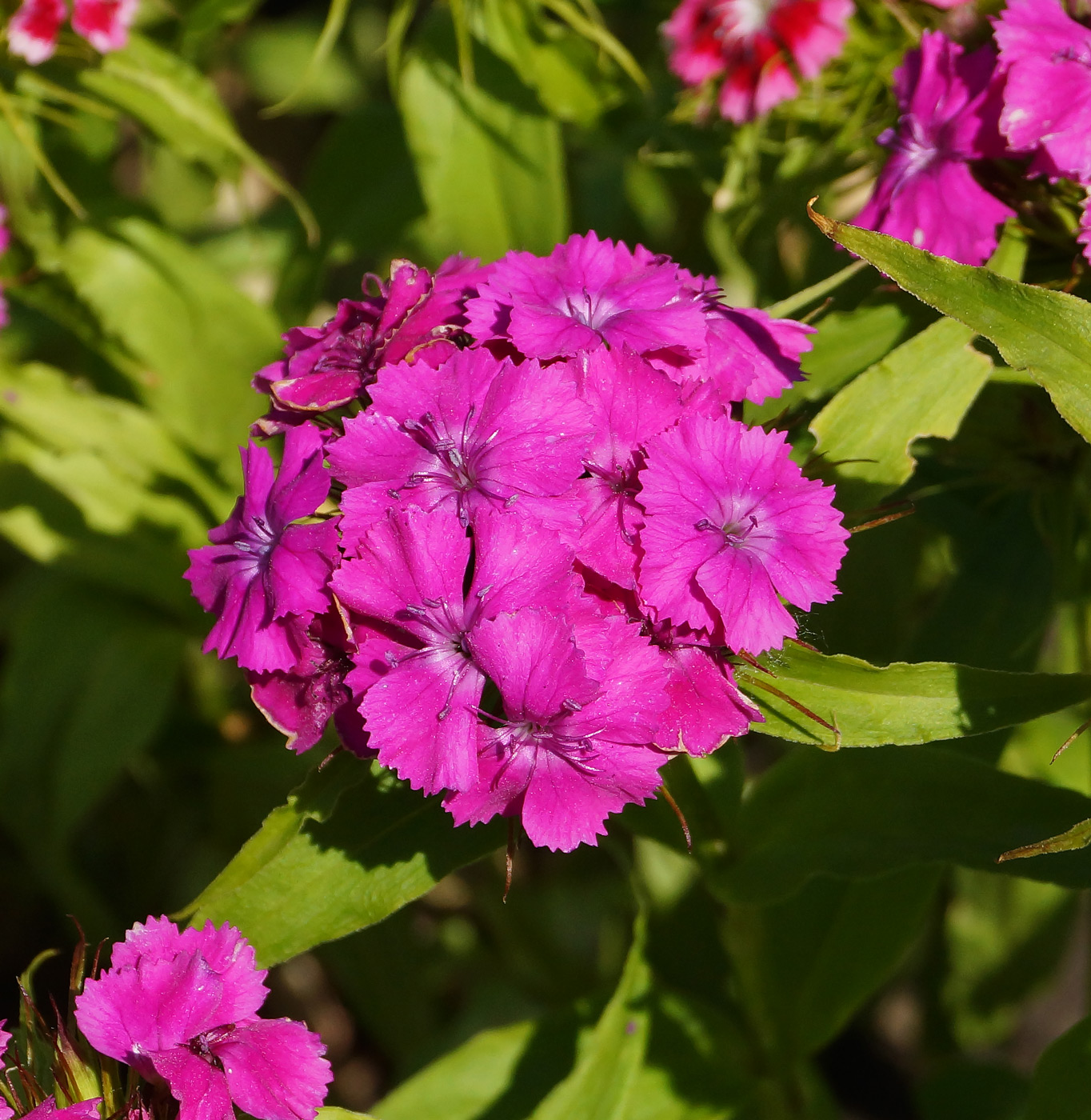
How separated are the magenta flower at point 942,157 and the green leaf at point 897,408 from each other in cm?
9

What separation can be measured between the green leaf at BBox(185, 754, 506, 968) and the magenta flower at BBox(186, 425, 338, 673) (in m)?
0.17

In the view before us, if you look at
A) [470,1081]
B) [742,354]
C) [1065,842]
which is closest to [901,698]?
[1065,842]

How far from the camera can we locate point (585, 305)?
95cm

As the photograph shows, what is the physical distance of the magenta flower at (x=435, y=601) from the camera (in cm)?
82

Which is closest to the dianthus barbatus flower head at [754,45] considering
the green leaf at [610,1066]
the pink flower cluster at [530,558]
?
the pink flower cluster at [530,558]

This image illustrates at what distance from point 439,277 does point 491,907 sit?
1123 mm

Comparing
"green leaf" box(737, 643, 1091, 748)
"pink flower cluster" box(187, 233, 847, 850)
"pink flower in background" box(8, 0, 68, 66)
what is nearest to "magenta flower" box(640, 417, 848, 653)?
"pink flower cluster" box(187, 233, 847, 850)


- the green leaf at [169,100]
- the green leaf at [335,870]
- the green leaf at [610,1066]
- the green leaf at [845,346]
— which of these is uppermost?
the green leaf at [169,100]

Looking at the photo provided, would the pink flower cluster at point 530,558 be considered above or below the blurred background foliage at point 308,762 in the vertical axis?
above

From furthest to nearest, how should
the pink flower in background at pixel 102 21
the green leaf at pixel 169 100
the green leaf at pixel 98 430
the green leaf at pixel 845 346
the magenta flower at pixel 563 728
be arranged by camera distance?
the green leaf at pixel 98 430 → the green leaf at pixel 169 100 → the pink flower in background at pixel 102 21 → the green leaf at pixel 845 346 → the magenta flower at pixel 563 728

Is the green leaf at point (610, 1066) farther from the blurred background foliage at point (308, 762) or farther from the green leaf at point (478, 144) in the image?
the green leaf at point (478, 144)

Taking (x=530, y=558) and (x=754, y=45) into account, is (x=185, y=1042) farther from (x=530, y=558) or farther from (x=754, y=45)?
(x=754, y=45)

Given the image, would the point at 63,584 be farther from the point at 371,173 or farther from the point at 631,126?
the point at 631,126

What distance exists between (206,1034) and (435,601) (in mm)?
382
